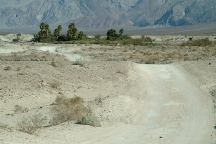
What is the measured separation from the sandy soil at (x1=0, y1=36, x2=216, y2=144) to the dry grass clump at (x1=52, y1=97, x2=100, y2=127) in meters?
0.44

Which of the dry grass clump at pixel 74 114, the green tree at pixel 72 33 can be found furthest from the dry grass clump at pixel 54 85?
the green tree at pixel 72 33

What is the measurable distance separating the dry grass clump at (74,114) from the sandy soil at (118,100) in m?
0.44

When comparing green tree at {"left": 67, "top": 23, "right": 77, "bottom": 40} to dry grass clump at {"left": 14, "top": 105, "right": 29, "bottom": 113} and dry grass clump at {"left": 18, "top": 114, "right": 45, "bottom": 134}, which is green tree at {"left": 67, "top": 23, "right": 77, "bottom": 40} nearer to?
dry grass clump at {"left": 14, "top": 105, "right": 29, "bottom": 113}

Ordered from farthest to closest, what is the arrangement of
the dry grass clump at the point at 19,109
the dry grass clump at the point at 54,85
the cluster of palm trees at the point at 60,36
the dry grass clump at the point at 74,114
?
the cluster of palm trees at the point at 60,36 → the dry grass clump at the point at 54,85 → the dry grass clump at the point at 19,109 → the dry grass clump at the point at 74,114

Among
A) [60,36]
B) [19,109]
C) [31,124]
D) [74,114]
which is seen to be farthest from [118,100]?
[60,36]

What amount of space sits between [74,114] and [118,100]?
4840 mm

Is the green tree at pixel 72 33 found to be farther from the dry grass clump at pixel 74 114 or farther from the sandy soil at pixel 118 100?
the dry grass clump at pixel 74 114

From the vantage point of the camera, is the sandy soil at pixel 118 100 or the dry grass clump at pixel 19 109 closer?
the sandy soil at pixel 118 100

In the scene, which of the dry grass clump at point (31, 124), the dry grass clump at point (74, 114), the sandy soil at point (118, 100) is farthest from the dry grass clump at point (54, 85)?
the dry grass clump at point (31, 124)

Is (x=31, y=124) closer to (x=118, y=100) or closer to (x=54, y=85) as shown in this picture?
(x=118, y=100)

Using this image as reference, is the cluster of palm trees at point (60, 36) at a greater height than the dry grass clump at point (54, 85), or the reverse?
the dry grass clump at point (54, 85)

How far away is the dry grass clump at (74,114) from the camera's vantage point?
20.2 metres

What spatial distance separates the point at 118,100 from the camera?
25.7 m

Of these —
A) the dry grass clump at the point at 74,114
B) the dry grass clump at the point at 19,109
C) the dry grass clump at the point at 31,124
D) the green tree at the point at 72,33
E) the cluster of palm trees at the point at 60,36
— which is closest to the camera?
the dry grass clump at the point at 31,124
